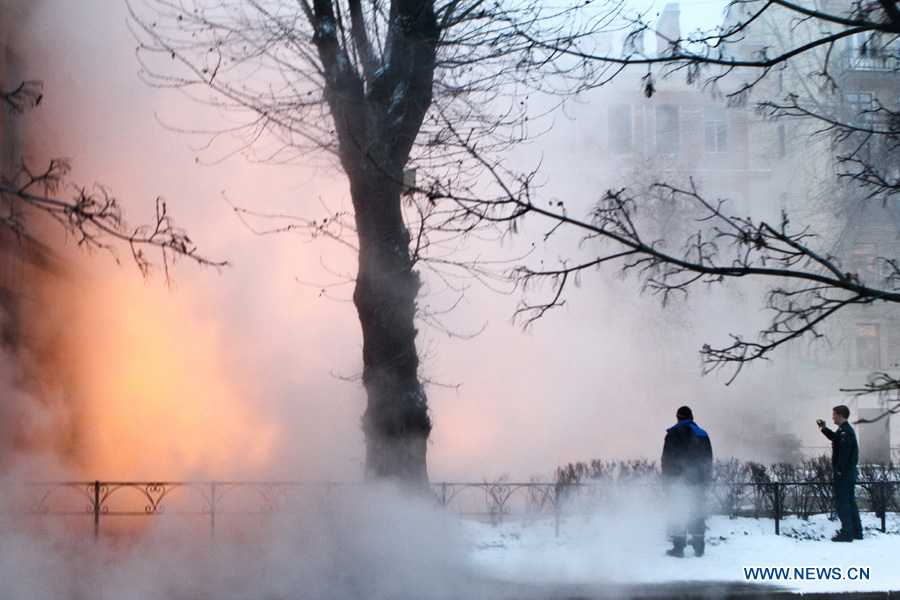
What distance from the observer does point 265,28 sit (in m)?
5.95

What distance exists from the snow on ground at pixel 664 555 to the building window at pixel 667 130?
4456mm

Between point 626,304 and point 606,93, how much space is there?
4321 mm

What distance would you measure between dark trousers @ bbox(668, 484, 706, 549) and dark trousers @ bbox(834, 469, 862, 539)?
127 cm

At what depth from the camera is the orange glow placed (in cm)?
576

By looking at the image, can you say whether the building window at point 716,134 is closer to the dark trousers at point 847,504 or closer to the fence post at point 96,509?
the dark trousers at point 847,504

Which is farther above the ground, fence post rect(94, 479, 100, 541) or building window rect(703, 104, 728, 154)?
building window rect(703, 104, 728, 154)

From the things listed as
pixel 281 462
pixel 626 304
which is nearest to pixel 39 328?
pixel 281 462

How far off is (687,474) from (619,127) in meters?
4.88

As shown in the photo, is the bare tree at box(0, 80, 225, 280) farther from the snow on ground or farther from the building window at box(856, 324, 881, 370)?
the building window at box(856, 324, 881, 370)

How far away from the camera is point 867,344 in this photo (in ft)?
45.4

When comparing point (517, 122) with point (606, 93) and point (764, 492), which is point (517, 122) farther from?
point (764, 492)

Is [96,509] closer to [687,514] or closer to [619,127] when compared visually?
[687,514]

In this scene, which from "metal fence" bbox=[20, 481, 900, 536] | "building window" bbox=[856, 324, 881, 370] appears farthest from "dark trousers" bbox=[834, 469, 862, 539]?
"building window" bbox=[856, 324, 881, 370]

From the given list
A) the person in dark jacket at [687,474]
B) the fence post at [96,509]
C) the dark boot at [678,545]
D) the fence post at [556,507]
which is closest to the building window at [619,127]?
the person in dark jacket at [687,474]
